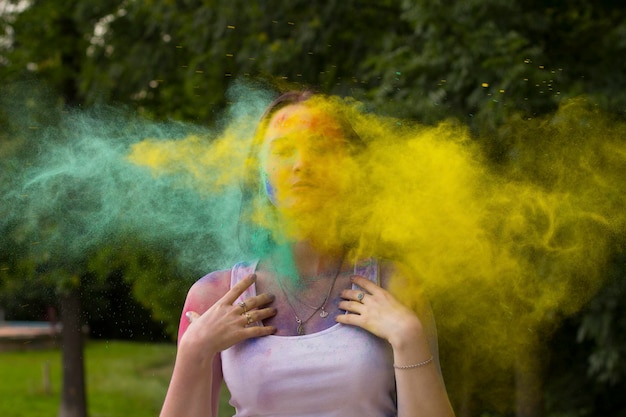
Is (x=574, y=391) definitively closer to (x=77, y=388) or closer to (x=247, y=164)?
(x=247, y=164)

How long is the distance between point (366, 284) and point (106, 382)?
12368 mm

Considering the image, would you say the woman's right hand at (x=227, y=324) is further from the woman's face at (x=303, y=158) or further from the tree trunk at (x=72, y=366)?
the tree trunk at (x=72, y=366)

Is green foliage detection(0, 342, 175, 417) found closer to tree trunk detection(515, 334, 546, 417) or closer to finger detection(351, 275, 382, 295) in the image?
tree trunk detection(515, 334, 546, 417)

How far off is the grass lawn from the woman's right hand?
7.84m

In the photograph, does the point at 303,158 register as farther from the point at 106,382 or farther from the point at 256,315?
the point at 106,382

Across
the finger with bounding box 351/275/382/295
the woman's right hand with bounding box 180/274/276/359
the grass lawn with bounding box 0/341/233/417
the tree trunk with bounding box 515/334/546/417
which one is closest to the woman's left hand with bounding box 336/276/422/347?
the finger with bounding box 351/275/382/295

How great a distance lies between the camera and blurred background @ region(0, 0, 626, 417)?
5.13 metres

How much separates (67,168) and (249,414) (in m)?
1.57

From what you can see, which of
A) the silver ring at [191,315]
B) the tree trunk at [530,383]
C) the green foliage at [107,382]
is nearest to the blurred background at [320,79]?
the tree trunk at [530,383]

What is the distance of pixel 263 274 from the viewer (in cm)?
243

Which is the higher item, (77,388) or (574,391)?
(574,391)

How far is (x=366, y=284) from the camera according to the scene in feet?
7.52

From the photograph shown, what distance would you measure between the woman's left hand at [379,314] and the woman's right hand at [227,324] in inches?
8.6

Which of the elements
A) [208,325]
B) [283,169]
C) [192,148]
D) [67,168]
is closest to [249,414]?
[208,325]
